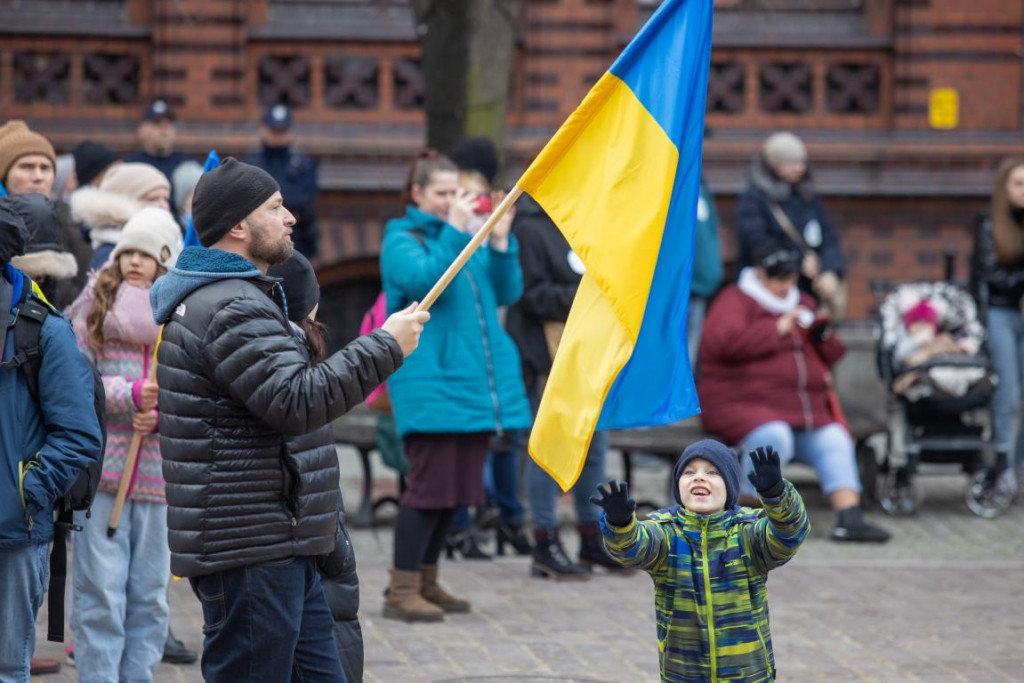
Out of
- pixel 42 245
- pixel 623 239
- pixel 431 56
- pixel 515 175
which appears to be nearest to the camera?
pixel 623 239

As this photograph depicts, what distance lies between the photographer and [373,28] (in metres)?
14.6

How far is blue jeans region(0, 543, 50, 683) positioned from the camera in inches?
199

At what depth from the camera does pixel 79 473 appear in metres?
5.26

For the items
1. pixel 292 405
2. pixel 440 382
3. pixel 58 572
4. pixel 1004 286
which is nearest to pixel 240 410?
pixel 292 405

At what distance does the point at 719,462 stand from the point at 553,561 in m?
3.50

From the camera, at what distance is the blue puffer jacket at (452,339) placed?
7.43 metres

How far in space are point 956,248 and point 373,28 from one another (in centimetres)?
526

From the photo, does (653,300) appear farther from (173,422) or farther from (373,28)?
(373,28)

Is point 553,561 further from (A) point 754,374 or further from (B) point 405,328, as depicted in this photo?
(B) point 405,328

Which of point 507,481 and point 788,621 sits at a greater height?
point 507,481

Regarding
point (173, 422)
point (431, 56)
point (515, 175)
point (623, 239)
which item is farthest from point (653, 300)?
point (515, 175)

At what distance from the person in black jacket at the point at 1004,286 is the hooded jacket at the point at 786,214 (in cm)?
92

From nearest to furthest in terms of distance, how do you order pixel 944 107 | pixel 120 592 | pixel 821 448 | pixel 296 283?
pixel 296 283 < pixel 120 592 < pixel 821 448 < pixel 944 107

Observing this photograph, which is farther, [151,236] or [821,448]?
[821,448]
